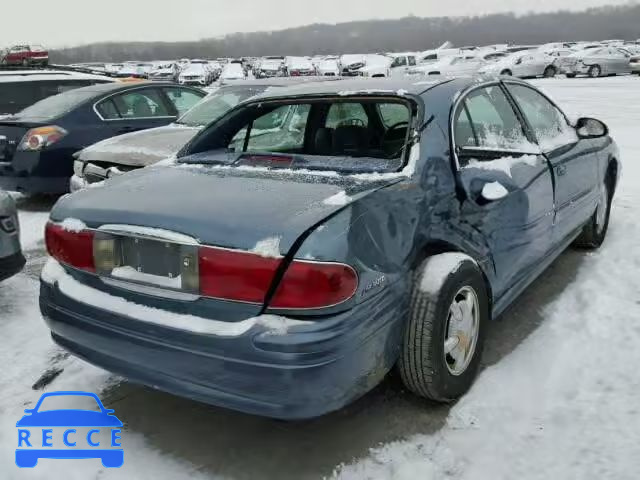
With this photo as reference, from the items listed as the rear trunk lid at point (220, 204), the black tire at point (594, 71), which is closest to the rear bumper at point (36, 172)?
A: the rear trunk lid at point (220, 204)

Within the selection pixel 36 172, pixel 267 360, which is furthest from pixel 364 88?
pixel 36 172

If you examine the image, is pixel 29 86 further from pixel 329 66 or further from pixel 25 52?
pixel 25 52

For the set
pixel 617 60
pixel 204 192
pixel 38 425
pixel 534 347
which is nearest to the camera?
pixel 204 192

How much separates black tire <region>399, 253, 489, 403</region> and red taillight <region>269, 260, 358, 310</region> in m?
0.51

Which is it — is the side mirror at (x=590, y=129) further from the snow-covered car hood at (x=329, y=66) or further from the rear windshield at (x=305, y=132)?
the snow-covered car hood at (x=329, y=66)

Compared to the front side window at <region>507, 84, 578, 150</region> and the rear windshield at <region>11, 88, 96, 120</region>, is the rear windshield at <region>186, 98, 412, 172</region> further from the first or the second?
the rear windshield at <region>11, 88, 96, 120</region>

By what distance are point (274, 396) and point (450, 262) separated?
3.25ft

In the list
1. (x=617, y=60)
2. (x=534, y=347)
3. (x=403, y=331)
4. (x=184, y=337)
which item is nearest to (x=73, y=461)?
(x=184, y=337)

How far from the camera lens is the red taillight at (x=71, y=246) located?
8.63 feet

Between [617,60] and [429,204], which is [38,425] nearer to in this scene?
[429,204]

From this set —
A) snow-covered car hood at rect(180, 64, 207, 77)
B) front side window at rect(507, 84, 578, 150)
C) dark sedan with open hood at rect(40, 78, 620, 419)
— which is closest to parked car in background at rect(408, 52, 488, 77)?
snow-covered car hood at rect(180, 64, 207, 77)

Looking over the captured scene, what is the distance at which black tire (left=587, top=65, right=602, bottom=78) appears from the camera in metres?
28.4

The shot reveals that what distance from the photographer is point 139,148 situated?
576 centimetres

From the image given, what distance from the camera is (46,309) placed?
2.81 m
